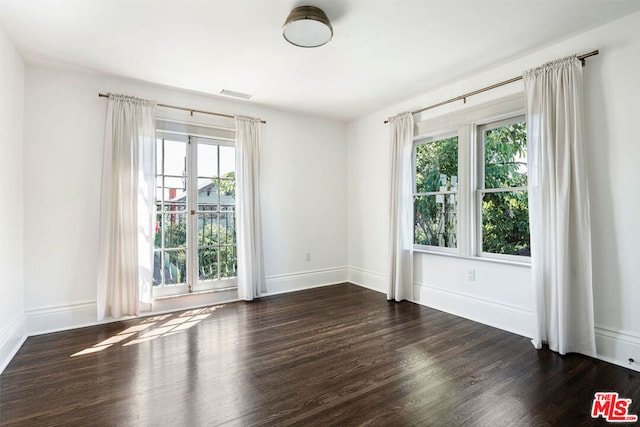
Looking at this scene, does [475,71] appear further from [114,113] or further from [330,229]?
[114,113]

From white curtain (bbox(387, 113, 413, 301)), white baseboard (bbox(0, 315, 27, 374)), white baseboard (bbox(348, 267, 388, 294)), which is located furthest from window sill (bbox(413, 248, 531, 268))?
white baseboard (bbox(0, 315, 27, 374))

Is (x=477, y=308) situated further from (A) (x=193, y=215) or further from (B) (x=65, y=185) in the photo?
(B) (x=65, y=185)

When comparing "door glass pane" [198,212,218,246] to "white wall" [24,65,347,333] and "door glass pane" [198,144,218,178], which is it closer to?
"door glass pane" [198,144,218,178]

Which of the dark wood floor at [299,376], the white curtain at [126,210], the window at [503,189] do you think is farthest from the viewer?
the white curtain at [126,210]

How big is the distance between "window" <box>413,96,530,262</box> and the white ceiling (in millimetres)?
591

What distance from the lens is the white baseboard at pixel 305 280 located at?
4723 mm

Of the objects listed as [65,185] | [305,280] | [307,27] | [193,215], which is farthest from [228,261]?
A: [307,27]

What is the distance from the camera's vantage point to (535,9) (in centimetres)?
240

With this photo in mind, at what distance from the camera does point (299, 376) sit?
235cm

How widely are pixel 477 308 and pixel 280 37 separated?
3430 millimetres

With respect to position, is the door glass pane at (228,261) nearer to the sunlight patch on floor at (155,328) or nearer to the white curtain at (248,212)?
the white curtain at (248,212)

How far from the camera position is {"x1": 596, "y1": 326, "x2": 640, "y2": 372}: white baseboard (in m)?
2.42

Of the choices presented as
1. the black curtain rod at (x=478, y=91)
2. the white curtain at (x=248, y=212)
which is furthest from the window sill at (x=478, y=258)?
the white curtain at (x=248, y=212)

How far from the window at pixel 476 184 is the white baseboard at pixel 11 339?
4.31m
